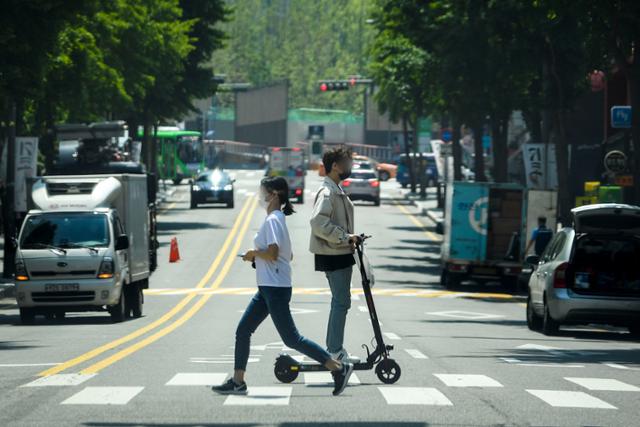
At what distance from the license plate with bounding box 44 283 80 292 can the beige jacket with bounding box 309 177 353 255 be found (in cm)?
1175

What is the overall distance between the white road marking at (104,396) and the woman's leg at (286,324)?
1345 mm

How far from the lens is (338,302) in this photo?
1312cm

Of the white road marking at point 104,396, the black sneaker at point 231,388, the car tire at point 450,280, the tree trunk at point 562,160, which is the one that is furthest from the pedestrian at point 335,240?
the tree trunk at point 562,160

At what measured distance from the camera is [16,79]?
94.9 feet

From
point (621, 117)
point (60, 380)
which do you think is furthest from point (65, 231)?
point (621, 117)

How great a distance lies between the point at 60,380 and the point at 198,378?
4.20ft

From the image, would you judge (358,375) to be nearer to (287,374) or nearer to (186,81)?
(287,374)

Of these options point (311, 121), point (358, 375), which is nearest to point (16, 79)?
point (358, 375)

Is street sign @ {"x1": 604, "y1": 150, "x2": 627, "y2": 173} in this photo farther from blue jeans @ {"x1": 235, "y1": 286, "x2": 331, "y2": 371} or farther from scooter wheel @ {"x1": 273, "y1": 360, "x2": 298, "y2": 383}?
blue jeans @ {"x1": 235, "y1": 286, "x2": 331, "y2": 371}

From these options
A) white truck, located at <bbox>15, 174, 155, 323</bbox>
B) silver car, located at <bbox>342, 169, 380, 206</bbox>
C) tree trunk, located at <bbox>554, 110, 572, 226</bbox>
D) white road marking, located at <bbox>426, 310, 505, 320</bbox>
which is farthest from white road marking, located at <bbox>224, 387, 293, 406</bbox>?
silver car, located at <bbox>342, 169, 380, 206</bbox>

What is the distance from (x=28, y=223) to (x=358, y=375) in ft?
38.1

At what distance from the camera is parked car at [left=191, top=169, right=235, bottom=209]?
72188 millimetres

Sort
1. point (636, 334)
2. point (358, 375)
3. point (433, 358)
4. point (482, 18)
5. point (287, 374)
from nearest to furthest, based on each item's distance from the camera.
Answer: point (287, 374) < point (358, 375) < point (433, 358) < point (636, 334) < point (482, 18)

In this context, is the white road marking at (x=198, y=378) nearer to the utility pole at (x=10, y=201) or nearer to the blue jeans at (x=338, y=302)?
the blue jeans at (x=338, y=302)
